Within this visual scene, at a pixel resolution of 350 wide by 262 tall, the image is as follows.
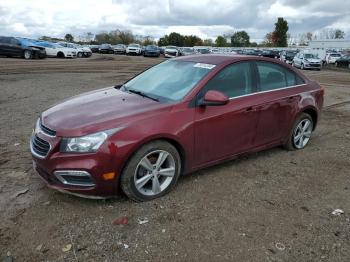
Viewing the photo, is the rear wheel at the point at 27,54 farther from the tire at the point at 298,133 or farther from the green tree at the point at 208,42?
the green tree at the point at 208,42

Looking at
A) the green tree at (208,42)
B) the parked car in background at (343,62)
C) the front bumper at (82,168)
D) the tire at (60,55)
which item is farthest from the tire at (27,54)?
the green tree at (208,42)

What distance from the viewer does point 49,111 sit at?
448 cm

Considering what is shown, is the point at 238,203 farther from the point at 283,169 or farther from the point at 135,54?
the point at 135,54

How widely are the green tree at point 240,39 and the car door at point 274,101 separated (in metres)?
115

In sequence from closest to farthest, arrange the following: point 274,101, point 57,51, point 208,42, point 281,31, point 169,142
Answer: point 169,142 → point 274,101 → point 57,51 → point 281,31 → point 208,42

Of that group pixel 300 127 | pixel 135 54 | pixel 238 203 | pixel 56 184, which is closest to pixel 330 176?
pixel 300 127

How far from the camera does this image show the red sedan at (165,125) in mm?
3783

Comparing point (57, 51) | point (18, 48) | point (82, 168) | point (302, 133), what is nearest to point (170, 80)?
point (82, 168)

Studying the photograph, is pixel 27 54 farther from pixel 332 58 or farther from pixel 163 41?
pixel 163 41

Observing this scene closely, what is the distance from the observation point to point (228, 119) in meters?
4.67

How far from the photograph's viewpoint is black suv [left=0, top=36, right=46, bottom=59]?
97.0 ft

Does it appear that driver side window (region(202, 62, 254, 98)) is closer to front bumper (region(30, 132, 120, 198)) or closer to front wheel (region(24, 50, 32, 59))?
front bumper (region(30, 132, 120, 198))

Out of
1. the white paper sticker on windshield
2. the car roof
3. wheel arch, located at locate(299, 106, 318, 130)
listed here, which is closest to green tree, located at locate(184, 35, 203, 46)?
wheel arch, located at locate(299, 106, 318, 130)

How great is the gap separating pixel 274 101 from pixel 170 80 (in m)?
1.55
